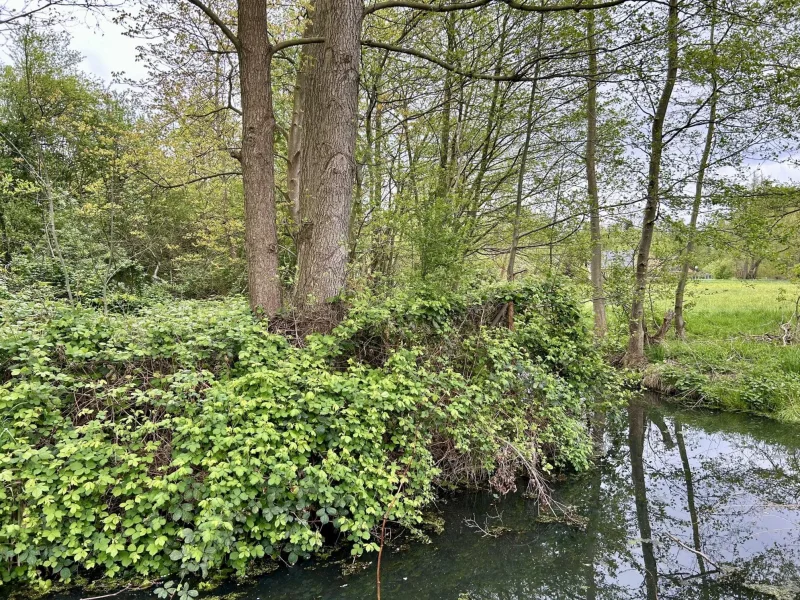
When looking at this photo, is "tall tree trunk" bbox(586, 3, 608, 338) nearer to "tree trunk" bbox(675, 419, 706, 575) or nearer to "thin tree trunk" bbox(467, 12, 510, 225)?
"thin tree trunk" bbox(467, 12, 510, 225)

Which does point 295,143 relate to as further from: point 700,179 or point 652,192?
point 700,179

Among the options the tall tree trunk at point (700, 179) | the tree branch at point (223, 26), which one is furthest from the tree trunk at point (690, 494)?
the tree branch at point (223, 26)

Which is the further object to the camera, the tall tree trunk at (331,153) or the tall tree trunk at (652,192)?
the tall tree trunk at (652,192)

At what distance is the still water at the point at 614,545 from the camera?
10.3ft

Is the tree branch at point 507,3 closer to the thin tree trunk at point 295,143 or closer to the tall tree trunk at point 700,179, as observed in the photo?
the thin tree trunk at point 295,143

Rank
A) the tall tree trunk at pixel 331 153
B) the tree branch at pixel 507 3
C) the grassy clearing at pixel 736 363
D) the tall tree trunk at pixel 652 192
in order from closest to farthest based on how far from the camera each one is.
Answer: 1. the tree branch at pixel 507 3
2. the tall tree trunk at pixel 331 153
3. the grassy clearing at pixel 736 363
4. the tall tree trunk at pixel 652 192

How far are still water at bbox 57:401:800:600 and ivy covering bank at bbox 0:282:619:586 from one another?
309 millimetres

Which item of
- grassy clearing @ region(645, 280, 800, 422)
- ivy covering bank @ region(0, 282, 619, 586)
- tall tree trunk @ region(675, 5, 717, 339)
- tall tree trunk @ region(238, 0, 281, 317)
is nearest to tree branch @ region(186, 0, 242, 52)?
tall tree trunk @ region(238, 0, 281, 317)

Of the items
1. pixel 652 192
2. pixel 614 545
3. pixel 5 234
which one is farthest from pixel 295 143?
pixel 614 545

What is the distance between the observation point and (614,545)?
12.2ft

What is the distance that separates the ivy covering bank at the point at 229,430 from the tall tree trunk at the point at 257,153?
1.34 feet

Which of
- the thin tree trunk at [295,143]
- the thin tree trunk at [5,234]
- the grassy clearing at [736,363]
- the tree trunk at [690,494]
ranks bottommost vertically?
the tree trunk at [690,494]

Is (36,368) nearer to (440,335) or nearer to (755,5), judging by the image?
(440,335)

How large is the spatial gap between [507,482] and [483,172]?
19.6 ft
